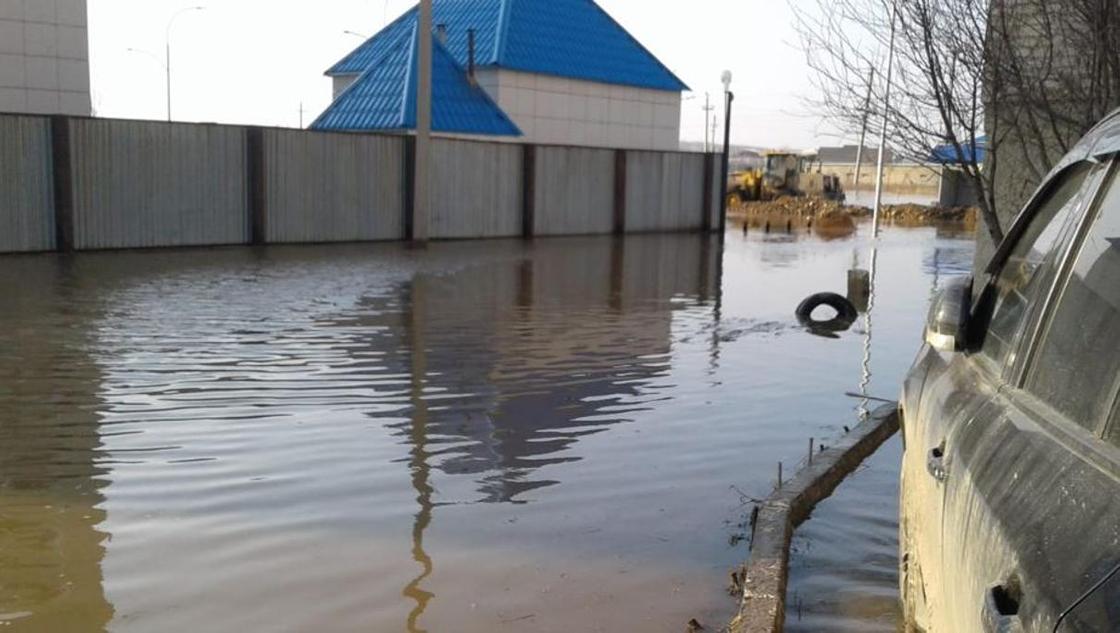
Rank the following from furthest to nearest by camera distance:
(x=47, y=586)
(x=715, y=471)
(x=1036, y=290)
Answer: (x=715, y=471) < (x=47, y=586) < (x=1036, y=290)

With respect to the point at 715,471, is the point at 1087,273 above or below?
above

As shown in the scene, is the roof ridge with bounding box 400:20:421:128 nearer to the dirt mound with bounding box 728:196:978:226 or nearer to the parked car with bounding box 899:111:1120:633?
the dirt mound with bounding box 728:196:978:226

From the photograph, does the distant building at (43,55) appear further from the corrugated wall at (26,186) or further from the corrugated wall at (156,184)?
the corrugated wall at (26,186)

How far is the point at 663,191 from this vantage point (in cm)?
3319

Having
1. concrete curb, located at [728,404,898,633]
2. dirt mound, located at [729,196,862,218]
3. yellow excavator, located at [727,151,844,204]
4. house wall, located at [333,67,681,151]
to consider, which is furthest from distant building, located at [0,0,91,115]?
yellow excavator, located at [727,151,844,204]

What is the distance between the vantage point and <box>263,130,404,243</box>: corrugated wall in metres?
22.9

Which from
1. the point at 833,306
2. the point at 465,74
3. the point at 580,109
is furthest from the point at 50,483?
the point at 580,109

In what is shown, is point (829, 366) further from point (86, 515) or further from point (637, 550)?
point (86, 515)

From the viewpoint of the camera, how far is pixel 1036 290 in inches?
116

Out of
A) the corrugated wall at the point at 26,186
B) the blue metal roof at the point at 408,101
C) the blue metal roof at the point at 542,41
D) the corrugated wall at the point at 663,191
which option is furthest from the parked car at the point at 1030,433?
the blue metal roof at the point at 542,41

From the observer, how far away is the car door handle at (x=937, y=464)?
9.20 feet

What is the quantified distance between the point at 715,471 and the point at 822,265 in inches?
684

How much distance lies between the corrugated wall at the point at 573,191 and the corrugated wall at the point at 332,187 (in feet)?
16.4

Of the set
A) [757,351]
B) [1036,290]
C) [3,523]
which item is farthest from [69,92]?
[1036,290]
